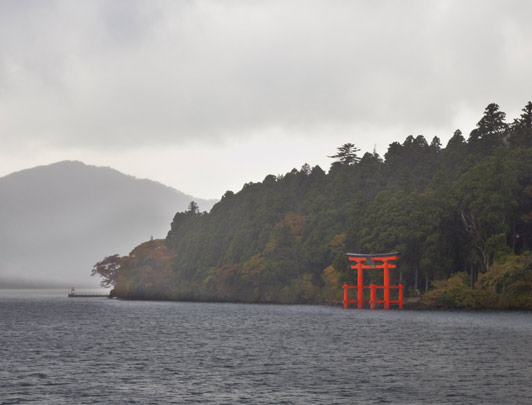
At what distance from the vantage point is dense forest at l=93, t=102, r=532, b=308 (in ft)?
319

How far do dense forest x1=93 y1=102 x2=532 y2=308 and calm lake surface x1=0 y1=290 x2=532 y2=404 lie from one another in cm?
3113

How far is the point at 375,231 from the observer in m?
107

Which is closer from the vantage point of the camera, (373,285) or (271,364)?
(271,364)

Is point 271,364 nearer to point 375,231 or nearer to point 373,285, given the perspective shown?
point 373,285

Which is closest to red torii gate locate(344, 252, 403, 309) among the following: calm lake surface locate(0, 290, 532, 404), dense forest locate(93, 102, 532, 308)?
dense forest locate(93, 102, 532, 308)

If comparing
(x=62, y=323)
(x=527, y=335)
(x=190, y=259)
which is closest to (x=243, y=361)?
(x=527, y=335)

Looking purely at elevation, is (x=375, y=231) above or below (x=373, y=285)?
above

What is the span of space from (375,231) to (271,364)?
6952cm

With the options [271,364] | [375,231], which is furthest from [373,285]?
[271,364]

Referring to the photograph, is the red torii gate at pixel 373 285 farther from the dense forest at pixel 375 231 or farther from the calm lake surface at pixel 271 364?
the calm lake surface at pixel 271 364

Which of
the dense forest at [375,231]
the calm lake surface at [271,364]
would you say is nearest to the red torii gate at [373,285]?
the dense forest at [375,231]

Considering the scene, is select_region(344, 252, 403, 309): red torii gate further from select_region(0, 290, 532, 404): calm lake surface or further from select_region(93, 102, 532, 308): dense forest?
select_region(0, 290, 532, 404): calm lake surface

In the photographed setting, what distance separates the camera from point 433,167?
428 ft

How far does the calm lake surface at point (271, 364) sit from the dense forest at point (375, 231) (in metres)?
31.1
